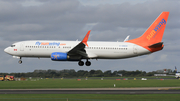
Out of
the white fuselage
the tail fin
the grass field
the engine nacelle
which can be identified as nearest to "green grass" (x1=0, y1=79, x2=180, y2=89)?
the grass field

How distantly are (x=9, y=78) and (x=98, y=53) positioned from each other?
39879 millimetres

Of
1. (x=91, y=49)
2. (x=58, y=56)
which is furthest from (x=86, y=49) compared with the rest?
(x=58, y=56)

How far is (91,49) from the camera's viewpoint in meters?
60.2

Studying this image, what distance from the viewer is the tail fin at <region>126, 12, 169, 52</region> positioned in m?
62.3

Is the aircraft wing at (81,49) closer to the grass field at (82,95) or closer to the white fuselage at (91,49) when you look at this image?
the white fuselage at (91,49)

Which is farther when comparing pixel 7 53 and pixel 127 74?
pixel 127 74

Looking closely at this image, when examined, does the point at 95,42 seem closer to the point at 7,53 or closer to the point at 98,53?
the point at 98,53

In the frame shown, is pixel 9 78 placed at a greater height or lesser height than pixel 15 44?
lesser

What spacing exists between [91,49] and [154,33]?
15226 millimetres

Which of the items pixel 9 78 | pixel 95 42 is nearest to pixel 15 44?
pixel 95 42

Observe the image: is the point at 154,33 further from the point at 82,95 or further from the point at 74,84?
the point at 82,95

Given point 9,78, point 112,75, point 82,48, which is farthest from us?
point 112,75

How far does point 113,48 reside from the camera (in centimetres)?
6034

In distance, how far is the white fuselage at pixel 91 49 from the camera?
60188 mm
